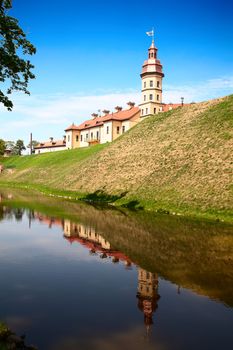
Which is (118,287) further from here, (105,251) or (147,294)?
(105,251)

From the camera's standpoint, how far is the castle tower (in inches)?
3812

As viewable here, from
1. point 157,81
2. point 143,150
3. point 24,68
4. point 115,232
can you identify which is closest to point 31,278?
point 115,232

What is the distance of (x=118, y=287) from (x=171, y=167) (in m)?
30.8

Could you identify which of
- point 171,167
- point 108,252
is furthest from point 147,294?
point 171,167

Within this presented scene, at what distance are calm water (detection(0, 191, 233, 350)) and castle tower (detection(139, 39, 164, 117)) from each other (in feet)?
258

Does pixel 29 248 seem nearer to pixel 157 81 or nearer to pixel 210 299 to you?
pixel 210 299

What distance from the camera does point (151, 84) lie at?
97375 millimetres

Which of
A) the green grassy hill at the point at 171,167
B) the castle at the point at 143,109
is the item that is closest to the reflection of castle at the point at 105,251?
the green grassy hill at the point at 171,167

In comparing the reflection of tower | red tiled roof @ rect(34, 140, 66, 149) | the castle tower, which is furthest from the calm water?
red tiled roof @ rect(34, 140, 66, 149)

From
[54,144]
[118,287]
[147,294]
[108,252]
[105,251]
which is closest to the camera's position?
[147,294]

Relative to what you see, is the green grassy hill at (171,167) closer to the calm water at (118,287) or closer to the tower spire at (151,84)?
the calm water at (118,287)

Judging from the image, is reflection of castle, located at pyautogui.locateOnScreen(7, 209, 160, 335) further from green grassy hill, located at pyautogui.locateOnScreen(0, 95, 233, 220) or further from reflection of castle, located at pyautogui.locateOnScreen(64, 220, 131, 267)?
green grassy hill, located at pyautogui.locateOnScreen(0, 95, 233, 220)

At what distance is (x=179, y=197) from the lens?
32.6m

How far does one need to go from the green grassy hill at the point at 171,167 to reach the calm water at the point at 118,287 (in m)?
10.1
